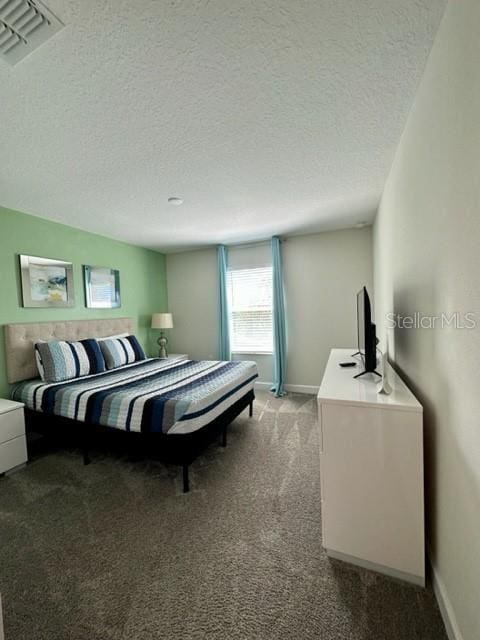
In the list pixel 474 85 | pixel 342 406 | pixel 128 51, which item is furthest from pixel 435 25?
pixel 342 406

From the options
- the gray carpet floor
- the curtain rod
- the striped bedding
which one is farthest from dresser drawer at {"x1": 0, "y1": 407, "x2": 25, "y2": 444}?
the curtain rod

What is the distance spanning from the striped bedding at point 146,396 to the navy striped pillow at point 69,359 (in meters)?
0.12

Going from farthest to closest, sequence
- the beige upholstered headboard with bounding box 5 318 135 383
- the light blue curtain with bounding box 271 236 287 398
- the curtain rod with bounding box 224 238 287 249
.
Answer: the curtain rod with bounding box 224 238 287 249
the light blue curtain with bounding box 271 236 287 398
the beige upholstered headboard with bounding box 5 318 135 383

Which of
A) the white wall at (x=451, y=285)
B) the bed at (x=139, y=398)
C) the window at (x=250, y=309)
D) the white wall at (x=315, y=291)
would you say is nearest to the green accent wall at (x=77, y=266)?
the bed at (x=139, y=398)

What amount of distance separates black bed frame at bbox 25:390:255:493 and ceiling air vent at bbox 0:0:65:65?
2.22 m

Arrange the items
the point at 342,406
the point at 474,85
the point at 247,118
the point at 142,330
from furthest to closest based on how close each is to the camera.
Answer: the point at 142,330
the point at 247,118
the point at 342,406
the point at 474,85

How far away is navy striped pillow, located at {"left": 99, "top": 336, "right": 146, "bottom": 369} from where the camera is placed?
11.1 ft

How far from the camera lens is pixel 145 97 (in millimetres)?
1400

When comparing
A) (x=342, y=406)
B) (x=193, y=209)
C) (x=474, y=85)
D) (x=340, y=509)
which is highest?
(x=193, y=209)

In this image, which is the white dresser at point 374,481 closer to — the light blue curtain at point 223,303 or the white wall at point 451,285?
the white wall at point 451,285

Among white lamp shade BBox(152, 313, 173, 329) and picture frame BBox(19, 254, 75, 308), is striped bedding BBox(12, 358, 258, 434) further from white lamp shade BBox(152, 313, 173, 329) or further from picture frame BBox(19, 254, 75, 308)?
white lamp shade BBox(152, 313, 173, 329)

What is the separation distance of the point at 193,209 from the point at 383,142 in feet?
6.17

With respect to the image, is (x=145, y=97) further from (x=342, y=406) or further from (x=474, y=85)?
(x=342, y=406)

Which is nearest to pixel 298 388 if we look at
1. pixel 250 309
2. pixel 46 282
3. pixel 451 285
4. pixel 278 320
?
pixel 278 320
